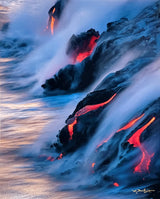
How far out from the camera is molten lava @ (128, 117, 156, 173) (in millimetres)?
6551

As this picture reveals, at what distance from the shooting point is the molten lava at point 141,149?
6.55 m

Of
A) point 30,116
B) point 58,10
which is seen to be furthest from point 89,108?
point 58,10

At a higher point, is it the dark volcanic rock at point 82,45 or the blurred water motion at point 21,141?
the dark volcanic rock at point 82,45

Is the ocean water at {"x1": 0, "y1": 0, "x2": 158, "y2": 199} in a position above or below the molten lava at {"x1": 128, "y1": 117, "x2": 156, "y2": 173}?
above

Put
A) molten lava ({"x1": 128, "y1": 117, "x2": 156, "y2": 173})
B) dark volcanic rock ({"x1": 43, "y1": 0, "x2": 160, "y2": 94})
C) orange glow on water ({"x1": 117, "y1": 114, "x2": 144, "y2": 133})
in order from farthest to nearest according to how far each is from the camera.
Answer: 1. dark volcanic rock ({"x1": 43, "y1": 0, "x2": 160, "y2": 94})
2. orange glow on water ({"x1": 117, "y1": 114, "x2": 144, "y2": 133})
3. molten lava ({"x1": 128, "y1": 117, "x2": 156, "y2": 173})

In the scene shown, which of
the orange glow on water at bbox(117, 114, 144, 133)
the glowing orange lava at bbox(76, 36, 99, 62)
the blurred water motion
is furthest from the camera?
the glowing orange lava at bbox(76, 36, 99, 62)

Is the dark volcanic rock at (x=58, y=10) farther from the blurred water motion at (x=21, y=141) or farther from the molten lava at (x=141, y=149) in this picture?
→ the molten lava at (x=141, y=149)

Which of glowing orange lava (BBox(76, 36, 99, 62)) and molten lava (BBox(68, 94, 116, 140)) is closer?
molten lava (BBox(68, 94, 116, 140))

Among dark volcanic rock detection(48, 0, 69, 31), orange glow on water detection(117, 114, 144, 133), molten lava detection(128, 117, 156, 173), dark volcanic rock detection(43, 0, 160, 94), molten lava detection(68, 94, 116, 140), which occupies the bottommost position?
molten lava detection(128, 117, 156, 173)

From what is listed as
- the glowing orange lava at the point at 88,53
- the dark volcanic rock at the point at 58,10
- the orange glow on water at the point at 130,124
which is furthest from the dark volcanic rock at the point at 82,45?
the dark volcanic rock at the point at 58,10

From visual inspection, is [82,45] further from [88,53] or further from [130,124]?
[130,124]

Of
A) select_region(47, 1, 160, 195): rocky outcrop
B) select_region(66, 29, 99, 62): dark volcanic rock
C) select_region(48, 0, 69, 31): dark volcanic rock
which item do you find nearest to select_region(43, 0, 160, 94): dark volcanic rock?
select_region(66, 29, 99, 62): dark volcanic rock

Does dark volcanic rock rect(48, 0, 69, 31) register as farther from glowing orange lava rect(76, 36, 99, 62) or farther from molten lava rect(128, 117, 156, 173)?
molten lava rect(128, 117, 156, 173)

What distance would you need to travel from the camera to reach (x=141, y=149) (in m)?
6.70
